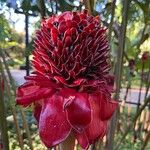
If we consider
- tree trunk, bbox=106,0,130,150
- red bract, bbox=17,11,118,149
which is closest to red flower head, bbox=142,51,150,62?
tree trunk, bbox=106,0,130,150

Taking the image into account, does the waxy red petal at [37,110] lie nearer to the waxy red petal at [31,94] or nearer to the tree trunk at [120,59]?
the waxy red petal at [31,94]

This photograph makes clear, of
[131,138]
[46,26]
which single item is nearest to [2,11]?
[46,26]

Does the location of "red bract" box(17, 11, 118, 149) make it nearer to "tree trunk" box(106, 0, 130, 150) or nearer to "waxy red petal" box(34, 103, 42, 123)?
"waxy red petal" box(34, 103, 42, 123)

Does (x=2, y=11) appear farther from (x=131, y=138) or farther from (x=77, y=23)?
(x=131, y=138)

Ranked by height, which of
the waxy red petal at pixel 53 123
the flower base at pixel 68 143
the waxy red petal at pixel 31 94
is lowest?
the flower base at pixel 68 143

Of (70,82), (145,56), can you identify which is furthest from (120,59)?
(145,56)

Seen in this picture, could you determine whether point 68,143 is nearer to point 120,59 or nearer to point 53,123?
point 53,123

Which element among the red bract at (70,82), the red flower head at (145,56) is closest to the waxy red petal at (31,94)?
the red bract at (70,82)
